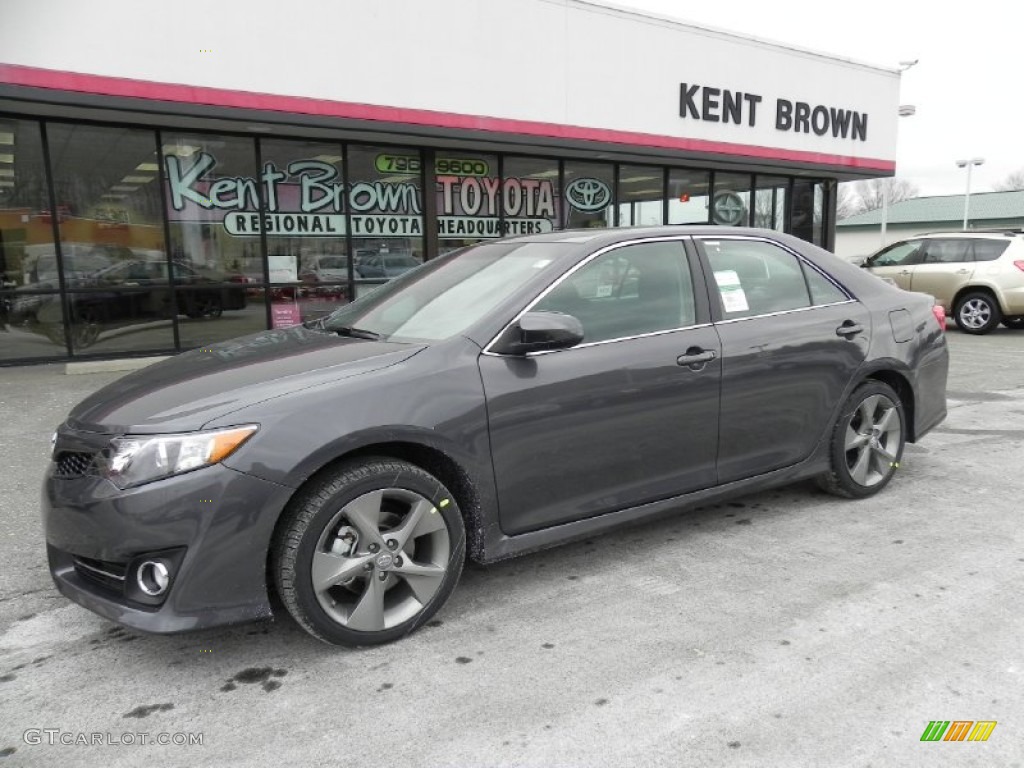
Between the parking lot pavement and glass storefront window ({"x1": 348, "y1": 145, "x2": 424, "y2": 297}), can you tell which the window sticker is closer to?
the parking lot pavement

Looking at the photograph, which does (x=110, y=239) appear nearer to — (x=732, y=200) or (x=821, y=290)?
(x=821, y=290)

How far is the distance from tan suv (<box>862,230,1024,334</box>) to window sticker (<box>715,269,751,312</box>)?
9886mm

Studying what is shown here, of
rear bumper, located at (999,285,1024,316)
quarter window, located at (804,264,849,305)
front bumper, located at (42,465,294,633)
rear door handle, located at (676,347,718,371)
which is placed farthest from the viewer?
rear bumper, located at (999,285,1024,316)

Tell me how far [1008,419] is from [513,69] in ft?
25.0

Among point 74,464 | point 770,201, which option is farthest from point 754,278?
point 770,201

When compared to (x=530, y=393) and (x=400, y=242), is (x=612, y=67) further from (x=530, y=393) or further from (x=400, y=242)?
(x=530, y=393)

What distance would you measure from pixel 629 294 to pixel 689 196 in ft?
37.9

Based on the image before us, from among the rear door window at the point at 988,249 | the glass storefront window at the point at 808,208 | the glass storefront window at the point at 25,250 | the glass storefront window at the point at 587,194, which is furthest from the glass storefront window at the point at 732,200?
the glass storefront window at the point at 25,250

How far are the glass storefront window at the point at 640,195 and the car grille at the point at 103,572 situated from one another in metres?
11.7

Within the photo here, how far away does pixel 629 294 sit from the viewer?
11.6ft

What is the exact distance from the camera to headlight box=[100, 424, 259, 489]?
2498 mm

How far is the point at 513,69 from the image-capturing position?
10656mm

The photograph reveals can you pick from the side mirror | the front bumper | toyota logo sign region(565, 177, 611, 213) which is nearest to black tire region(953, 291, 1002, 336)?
toyota logo sign region(565, 177, 611, 213)

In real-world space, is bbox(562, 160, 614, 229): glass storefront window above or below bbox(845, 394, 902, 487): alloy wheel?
above
